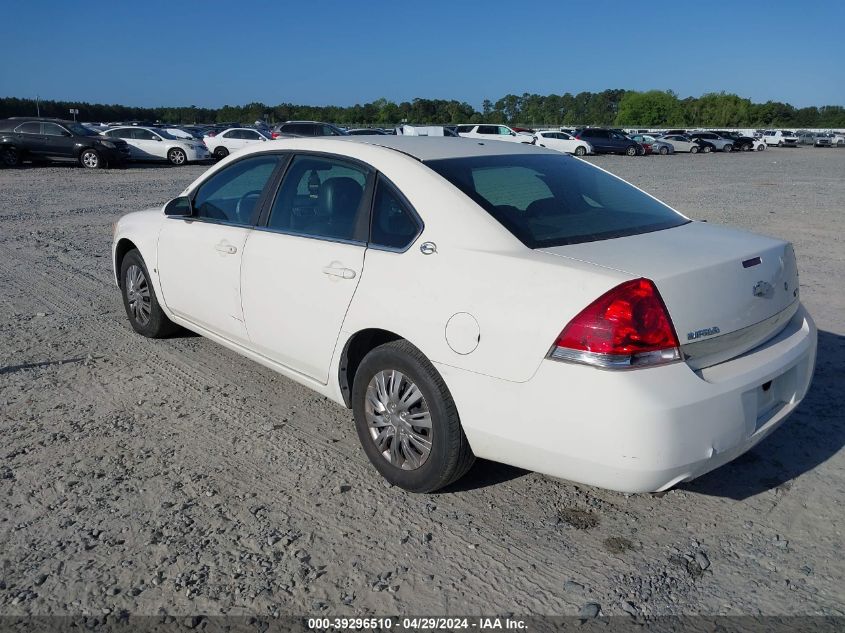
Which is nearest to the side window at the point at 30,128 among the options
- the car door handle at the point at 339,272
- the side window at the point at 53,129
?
the side window at the point at 53,129

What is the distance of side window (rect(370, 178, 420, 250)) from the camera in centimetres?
336

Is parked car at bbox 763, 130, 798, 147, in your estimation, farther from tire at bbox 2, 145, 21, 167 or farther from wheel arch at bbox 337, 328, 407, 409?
wheel arch at bbox 337, 328, 407, 409

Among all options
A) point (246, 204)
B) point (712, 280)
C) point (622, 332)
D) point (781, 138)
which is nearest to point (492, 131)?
point (781, 138)

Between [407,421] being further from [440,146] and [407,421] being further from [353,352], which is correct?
[440,146]

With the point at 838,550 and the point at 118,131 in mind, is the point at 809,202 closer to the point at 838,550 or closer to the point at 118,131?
the point at 838,550

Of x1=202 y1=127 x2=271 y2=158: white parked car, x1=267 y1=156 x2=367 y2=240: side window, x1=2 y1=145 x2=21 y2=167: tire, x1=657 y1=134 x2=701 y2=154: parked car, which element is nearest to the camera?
x1=267 y1=156 x2=367 y2=240: side window

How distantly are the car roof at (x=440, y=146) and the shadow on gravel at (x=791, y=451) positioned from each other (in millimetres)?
2012

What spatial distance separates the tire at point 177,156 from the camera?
29109 mm

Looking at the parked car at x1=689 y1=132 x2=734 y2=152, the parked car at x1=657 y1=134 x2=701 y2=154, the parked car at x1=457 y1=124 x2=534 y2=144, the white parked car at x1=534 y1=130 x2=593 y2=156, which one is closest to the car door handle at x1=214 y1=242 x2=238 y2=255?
the parked car at x1=457 y1=124 x2=534 y2=144

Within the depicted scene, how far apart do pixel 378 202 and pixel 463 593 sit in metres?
1.86

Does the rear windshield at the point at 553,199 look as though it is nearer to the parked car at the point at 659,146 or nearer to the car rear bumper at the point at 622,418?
the car rear bumper at the point at 622,418

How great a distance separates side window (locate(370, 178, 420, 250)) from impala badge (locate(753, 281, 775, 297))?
1.49 m

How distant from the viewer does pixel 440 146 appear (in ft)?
12.9

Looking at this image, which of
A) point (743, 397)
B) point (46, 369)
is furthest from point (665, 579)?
point (46, 369)
